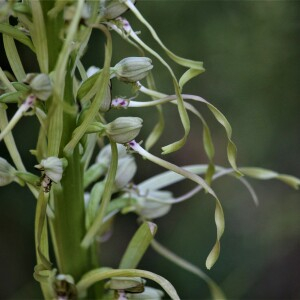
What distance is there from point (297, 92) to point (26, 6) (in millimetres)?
2445

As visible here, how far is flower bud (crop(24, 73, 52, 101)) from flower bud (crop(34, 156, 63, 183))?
0.35ft

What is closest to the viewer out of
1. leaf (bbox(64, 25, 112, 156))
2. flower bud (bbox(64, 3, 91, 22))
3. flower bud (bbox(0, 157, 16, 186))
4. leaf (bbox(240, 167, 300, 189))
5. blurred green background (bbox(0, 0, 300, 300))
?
flower bud (bbox(64, 3, 91, 22))

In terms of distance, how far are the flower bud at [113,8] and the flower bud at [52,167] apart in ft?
0.72

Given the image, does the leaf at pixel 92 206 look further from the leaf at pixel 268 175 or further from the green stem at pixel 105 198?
the leaf at pixel 268 175

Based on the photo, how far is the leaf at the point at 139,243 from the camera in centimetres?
108

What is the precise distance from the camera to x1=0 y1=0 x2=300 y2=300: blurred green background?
2.78 m

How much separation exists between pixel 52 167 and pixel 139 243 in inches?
9.6

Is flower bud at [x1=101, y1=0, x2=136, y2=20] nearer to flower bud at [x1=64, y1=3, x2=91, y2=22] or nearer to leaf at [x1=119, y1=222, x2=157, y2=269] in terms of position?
flower bud at [x1=64, y1=3, x2=91, y2=22]

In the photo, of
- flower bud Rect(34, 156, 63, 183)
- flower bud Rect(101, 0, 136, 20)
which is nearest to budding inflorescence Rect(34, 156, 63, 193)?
flower bud Rect(34, 156, 63, 183)

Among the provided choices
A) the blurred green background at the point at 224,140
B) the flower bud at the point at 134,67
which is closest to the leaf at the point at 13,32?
the flower bud at the point at 134,67

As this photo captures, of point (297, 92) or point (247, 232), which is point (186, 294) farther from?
point (297, 92)

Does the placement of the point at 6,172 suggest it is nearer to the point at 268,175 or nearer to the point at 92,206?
the point at 92,206

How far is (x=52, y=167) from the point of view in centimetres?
95

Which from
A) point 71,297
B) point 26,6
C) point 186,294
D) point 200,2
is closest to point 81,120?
point 26,6
